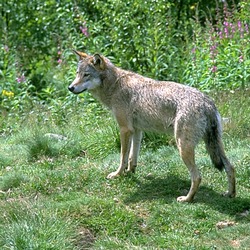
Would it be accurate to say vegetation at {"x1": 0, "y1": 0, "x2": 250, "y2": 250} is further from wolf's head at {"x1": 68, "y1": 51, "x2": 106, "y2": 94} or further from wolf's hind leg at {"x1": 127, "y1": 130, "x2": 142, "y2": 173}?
wolf's head at {"x1": 68, "y1": 51, "x2": 106, "y2": 94}

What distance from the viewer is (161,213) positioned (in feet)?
23.7

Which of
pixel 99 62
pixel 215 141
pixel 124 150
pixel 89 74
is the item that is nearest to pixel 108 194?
pixel 124 150

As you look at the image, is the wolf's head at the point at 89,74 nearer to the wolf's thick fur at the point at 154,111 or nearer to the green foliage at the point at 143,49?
the wolf's thick fur at the point at 154,111

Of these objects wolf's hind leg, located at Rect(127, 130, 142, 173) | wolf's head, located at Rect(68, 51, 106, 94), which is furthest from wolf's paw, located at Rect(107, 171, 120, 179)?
wolf's head, located at Rect(68, 51, 106, 94)

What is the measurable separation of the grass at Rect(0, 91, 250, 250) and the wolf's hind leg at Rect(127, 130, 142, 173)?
0.12 metres

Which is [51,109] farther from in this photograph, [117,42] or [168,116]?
[168,116]

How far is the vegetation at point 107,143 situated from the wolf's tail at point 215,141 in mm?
437

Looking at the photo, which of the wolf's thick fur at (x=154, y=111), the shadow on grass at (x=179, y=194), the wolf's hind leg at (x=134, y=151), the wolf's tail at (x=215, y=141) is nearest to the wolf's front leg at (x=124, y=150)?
the wolf's thick fur at (x=154, y=111)

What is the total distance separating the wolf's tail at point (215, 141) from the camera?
24.6ft

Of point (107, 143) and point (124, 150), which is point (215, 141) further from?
point (107, 143)

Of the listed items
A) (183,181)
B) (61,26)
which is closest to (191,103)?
(183,181)

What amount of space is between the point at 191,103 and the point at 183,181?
1.22 m

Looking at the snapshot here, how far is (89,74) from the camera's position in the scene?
8578mm

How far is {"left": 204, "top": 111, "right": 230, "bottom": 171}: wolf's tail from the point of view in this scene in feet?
24.6
